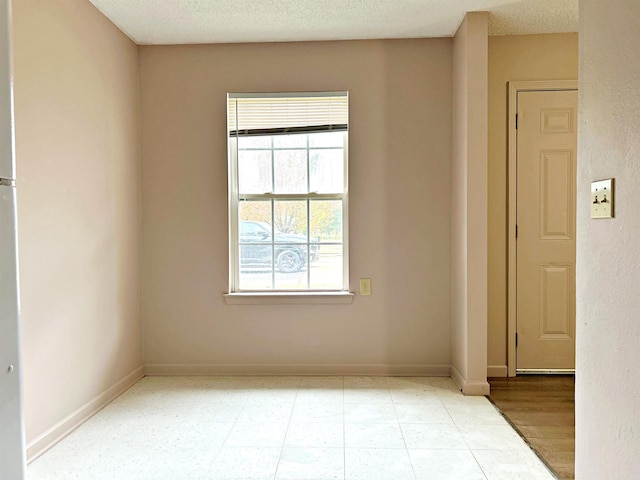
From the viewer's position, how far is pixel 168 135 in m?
3.05

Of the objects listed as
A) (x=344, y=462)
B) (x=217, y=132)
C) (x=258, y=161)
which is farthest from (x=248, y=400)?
(x=217, y=132)

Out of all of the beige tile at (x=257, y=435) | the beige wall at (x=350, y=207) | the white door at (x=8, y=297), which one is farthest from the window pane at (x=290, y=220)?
the white door at (x=8, y=297)

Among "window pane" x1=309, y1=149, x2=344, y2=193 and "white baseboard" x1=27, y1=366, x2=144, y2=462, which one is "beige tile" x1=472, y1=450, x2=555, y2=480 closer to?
"window pane" x1=309, y1=149, x2=344, y2=193

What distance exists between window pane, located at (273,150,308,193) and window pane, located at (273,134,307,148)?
0.06 meters

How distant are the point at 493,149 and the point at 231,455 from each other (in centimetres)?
257

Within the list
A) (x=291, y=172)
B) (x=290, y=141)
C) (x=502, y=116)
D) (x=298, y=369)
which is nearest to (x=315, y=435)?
(x=298, y=369)

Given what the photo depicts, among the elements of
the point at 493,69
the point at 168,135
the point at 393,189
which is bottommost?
the point at 393,189

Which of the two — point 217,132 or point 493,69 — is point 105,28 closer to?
point 217,132

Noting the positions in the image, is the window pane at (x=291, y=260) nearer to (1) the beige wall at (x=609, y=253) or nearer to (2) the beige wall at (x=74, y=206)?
(2) the beige wall at (x=74, y=206)

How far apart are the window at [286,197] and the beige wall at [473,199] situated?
2.76 ft

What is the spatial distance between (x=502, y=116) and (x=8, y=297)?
305 cm

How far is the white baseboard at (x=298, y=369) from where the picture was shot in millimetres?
3025

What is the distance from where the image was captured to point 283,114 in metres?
3.06

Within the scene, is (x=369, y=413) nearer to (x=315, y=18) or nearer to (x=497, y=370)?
(x=497, y=370)
